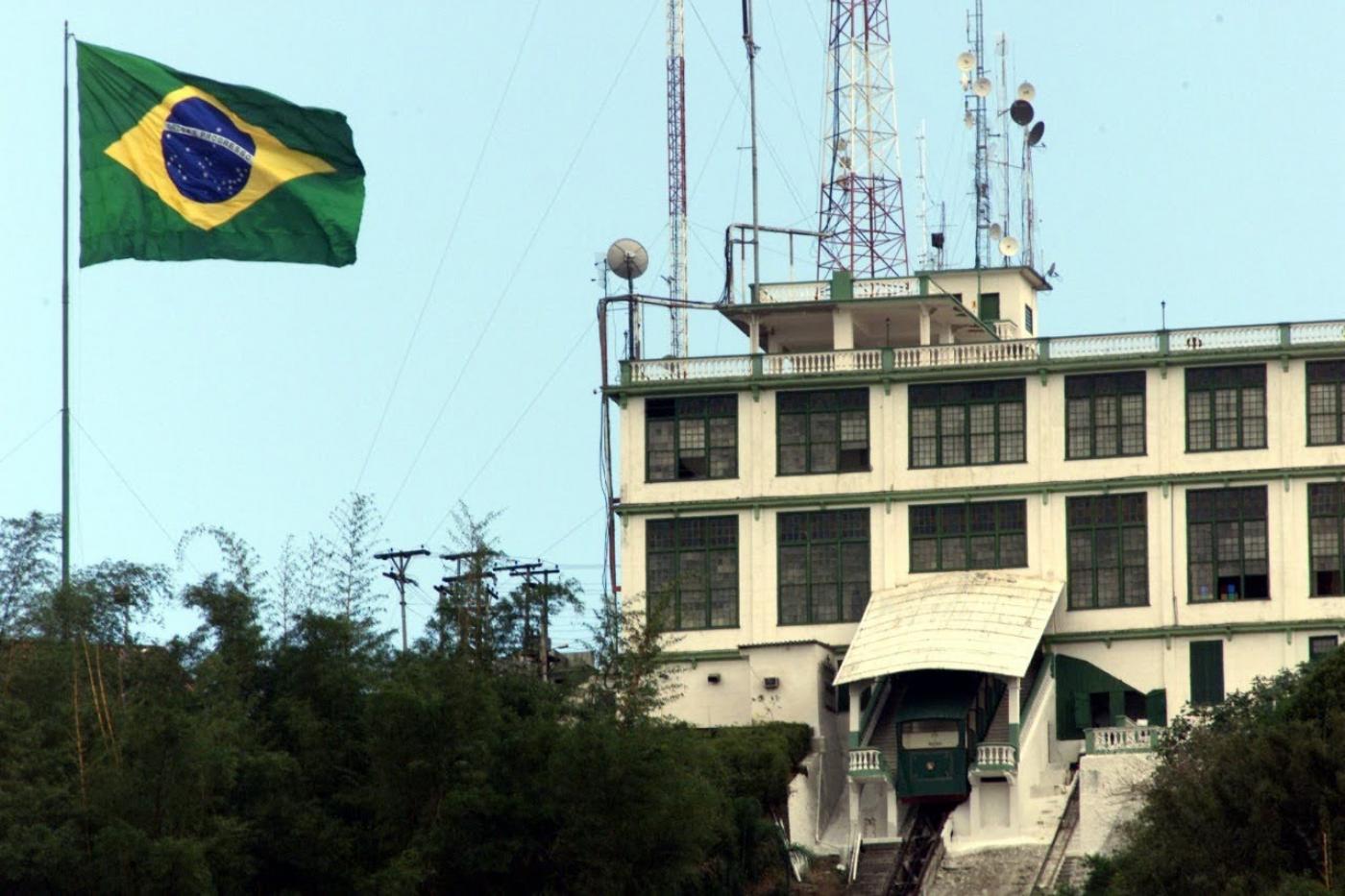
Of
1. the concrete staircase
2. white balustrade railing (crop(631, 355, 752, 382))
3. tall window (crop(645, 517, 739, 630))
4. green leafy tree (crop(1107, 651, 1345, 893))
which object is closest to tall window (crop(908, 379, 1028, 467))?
white balustrade railing (crop(631, 355, 752, 382))

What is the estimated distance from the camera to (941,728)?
82.9 metres

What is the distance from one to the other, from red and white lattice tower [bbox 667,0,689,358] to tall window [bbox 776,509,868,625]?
11957mm

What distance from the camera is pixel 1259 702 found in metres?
78.0

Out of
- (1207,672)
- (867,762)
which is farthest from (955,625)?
(1207,672)

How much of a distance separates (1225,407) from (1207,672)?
20.5ft

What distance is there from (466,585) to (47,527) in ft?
31.7

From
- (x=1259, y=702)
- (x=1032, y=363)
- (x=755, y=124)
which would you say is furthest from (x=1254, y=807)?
(x=755, y=124)

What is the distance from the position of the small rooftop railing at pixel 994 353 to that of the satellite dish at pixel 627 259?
4.61 m

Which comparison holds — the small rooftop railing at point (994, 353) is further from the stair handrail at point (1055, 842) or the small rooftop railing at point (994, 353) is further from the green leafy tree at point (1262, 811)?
the green leafy tree at point (1262, 811)

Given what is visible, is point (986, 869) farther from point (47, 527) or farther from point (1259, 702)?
point (47, 527)

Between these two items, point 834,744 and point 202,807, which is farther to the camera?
point 834,744

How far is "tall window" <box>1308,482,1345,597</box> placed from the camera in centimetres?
8556

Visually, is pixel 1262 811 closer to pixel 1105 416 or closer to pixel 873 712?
pixel 873 712

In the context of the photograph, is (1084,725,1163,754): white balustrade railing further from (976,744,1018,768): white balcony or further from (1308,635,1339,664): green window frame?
(1308,635,1339,664): green window frame
